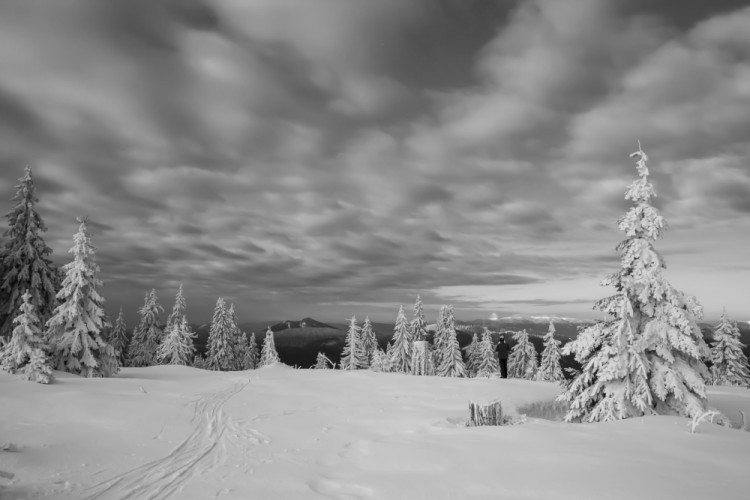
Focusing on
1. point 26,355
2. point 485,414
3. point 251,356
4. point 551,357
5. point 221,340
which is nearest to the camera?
point 485,414

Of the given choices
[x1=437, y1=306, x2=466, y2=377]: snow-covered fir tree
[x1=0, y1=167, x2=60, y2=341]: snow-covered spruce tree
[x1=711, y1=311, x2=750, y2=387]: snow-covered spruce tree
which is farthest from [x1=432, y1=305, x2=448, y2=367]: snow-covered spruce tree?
[x1=0, y1=167, x2=60, y2=341]: snow-covered spruce tree

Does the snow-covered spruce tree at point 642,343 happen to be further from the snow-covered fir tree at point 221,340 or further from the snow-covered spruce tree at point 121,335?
the snow-covered spruce tree at point 121,335

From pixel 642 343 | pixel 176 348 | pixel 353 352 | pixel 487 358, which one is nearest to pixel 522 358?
pixel 487 358

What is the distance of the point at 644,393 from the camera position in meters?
13.1

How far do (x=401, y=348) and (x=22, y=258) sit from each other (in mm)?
35484

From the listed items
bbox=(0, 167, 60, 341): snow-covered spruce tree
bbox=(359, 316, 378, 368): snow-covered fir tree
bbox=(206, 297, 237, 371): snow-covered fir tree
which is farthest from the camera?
bbox=(359, 316, 378, 368): snow-covered fir tree

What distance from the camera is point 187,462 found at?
8008 mm

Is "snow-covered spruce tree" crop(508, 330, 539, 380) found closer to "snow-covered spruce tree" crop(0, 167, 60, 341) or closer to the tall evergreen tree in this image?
the tall evergreen tree

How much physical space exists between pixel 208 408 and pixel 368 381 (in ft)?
27.5

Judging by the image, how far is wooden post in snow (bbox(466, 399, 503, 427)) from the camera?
443 inches

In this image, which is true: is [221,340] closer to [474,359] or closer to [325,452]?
[474,359]

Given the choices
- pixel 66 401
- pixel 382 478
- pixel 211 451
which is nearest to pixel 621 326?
pixel 382 478

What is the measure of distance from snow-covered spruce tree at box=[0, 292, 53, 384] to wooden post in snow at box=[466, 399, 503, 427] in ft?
47.0

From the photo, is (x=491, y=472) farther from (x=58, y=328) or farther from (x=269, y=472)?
(x=58, y=328)
